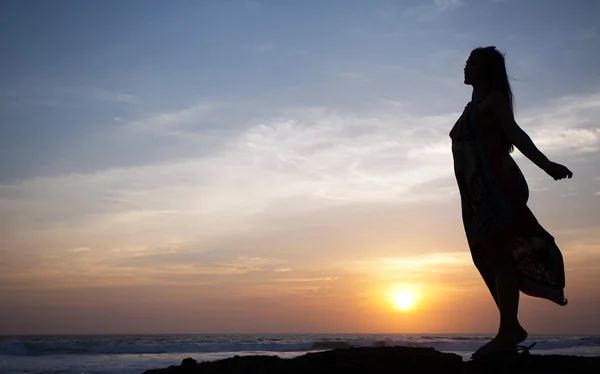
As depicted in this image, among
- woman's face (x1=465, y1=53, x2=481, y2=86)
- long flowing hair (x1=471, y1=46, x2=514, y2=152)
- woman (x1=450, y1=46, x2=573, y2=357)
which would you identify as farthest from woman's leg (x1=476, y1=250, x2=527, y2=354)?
woman's face (x1=465, y1=53, x2=481, y2=86)

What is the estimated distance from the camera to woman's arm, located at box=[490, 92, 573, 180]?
391 cm

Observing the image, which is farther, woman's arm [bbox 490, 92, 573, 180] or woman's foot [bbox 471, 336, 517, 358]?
woman's foot [bbox 471, 336, 517, 358]

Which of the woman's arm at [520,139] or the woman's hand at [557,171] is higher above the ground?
the woman's arm at [520,139]

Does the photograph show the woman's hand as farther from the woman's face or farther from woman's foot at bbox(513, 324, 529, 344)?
woman's foot at bbox(513, 324, 529, 344)

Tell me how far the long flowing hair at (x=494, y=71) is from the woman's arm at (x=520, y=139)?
0.44 ft

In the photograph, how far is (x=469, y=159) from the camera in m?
4.41

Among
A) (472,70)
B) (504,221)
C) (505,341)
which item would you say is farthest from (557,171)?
(505,341)

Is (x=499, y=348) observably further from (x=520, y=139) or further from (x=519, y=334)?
(x=520, y=139)

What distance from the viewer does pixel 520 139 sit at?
165 inches

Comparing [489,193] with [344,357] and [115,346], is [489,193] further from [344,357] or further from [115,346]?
[115,346]

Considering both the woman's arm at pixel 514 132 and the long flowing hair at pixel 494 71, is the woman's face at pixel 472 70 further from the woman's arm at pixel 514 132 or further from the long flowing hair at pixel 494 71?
the woman's arm at pixel 514 132

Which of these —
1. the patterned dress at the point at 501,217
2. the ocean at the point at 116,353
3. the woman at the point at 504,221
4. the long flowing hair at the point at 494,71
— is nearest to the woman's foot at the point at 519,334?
the woman at the point at 504,221

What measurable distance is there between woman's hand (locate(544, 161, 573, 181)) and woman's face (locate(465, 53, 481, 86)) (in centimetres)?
95

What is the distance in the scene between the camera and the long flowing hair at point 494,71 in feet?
14.8
